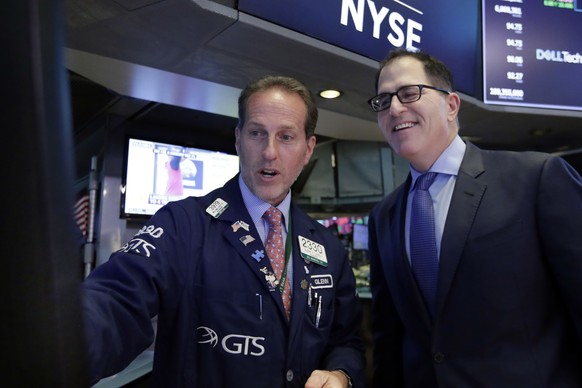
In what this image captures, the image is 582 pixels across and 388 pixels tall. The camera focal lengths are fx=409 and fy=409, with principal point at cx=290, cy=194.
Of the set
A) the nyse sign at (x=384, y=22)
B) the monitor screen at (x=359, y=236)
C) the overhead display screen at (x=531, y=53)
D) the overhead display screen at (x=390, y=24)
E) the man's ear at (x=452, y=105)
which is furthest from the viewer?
the monitor screen at (x=359, y=236)

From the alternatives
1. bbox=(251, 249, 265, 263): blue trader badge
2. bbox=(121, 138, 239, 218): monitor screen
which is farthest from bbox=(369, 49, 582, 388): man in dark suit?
bbox=(121, 138, 239, 218): monitor screen

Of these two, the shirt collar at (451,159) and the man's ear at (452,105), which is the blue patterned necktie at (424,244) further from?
the man's ear at (452,105)

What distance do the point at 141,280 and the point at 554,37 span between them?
285cm

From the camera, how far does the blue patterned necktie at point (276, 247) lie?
1282 millimetres

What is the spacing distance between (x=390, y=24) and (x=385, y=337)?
1.52 meters

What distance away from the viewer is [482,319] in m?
A: 1.20

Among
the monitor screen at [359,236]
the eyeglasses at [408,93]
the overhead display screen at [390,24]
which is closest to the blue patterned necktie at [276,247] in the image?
the eyeglasses at [408,93]

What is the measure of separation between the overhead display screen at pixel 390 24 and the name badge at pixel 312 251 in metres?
0.95

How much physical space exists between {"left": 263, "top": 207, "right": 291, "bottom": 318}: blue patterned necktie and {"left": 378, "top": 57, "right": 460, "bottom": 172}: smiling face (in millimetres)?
509

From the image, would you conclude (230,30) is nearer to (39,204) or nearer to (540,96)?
(39,204)

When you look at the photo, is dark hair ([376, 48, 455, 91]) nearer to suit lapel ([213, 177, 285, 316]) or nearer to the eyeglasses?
the eyeglasses

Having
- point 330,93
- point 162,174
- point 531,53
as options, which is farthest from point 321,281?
point 531,53

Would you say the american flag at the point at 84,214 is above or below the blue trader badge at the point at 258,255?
above

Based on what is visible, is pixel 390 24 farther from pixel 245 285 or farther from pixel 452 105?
pixel 245 285
